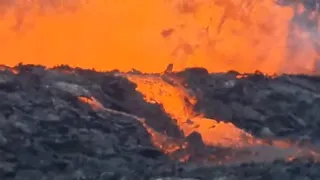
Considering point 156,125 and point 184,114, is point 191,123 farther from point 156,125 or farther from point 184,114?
point 156,125

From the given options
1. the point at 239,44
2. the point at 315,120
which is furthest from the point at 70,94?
the point at 315,120

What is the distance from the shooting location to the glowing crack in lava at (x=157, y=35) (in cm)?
314

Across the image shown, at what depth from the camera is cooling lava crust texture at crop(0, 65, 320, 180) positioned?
3068 millimetres

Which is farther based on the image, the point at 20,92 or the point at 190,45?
the point at 190,45

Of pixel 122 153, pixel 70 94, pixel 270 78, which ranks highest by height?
pixel 270 78

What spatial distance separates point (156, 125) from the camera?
10.6 ft

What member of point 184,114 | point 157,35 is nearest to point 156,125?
point 184,114

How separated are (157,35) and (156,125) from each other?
0.45 m

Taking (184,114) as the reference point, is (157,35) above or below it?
above

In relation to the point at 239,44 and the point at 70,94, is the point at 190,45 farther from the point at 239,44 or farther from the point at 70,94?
the point at 70,94

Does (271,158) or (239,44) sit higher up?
(239,44)

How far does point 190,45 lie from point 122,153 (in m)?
0.64

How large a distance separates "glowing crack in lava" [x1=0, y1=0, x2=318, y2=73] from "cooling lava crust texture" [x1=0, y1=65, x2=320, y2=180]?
0.21 feet

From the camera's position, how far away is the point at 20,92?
3.07m
